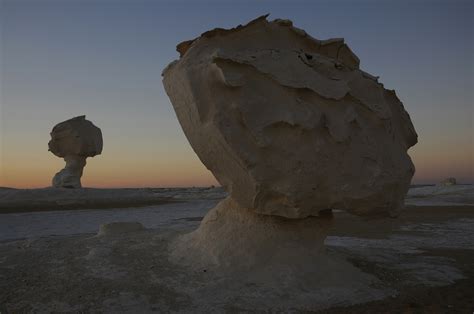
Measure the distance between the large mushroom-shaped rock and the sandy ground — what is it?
15045 millimetres

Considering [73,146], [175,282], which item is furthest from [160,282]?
[73,146]

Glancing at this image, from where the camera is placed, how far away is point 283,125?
4.70 metres

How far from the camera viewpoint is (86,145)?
2127 cm

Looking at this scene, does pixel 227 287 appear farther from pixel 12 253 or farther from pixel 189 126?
pixel 12 253

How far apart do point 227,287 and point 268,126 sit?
190 cm

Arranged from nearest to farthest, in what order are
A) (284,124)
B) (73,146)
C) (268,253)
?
(284,124) → (268,253) → (73,146)

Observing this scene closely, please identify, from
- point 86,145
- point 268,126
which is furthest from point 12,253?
point 86,145

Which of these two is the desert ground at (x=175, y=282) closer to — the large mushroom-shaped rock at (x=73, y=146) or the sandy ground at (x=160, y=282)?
the sandy ground at (x=160, y=282)

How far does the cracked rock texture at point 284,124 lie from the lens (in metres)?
4.66

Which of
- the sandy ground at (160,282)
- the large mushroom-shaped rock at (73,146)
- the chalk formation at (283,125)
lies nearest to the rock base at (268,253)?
the chalk formation at (283,125)

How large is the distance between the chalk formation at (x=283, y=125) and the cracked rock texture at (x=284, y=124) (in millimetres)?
13

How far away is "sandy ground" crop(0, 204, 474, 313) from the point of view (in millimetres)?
4199

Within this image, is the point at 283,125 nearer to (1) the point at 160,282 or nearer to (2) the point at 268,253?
(2) the point at 268,253

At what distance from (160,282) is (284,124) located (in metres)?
2.36
